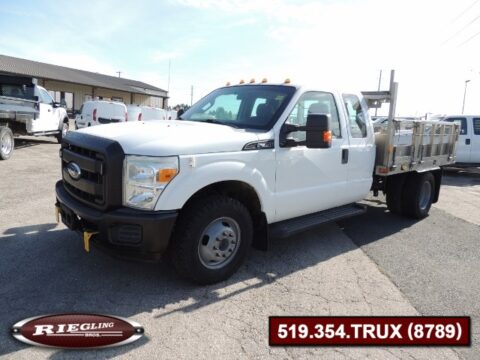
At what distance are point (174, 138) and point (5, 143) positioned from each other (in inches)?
352

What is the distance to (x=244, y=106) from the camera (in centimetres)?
441

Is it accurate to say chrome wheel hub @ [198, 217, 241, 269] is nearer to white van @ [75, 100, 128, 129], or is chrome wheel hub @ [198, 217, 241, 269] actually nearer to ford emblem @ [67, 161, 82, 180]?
ford emblem @ [67, 161, 82, 180]

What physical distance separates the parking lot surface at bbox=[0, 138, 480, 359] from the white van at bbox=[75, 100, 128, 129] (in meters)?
10.7

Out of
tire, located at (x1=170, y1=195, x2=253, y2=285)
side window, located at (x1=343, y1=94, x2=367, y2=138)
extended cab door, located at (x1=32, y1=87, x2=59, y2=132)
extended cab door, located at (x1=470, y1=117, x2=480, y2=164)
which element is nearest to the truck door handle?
side window, located at (x1=343, y1=94, x2=367, y2=138)

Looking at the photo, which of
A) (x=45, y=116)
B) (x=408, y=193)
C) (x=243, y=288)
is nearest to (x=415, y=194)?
(x=408, y=193)

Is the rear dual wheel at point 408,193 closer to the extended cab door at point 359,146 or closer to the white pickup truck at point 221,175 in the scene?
the white pickup truck at point 221,175

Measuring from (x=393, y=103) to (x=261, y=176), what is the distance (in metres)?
2.91

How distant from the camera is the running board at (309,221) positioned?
4004 millimetres

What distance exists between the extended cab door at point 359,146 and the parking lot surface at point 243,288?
80cm

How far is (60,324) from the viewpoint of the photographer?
286cm

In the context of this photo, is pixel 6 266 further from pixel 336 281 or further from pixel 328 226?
pixel 328 226

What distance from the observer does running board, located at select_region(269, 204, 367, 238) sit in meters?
4.00

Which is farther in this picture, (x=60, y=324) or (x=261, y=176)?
(x=261, y=176)

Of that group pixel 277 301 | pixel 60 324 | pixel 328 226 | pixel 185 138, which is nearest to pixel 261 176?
pixel 185 138
